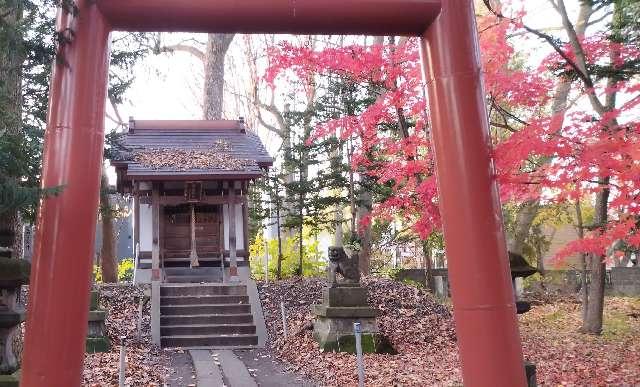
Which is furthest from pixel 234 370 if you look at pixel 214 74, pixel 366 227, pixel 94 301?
pixel 214 74

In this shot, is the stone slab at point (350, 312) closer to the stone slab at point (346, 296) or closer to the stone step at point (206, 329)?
the stone slab at point (346, 296)

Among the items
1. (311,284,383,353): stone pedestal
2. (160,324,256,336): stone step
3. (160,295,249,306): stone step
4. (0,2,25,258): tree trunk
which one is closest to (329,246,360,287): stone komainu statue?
(311,284,383,353): stone pedestal

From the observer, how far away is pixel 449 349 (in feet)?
34.0

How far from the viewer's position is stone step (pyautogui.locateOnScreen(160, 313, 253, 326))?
1233 centimetres

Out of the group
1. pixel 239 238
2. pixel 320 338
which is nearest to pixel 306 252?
pixel 239 238

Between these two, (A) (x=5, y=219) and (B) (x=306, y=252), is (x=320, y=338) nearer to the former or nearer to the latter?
(A) (x=5, y=219)

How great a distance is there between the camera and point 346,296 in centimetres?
1064

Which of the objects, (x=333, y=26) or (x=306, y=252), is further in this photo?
(x=306, y=252)

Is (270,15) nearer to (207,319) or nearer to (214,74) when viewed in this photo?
(207,319)

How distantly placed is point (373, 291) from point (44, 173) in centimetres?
1050

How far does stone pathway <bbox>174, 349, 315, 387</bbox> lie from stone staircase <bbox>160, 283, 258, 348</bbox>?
625mm

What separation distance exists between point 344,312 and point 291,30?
6.39 meters

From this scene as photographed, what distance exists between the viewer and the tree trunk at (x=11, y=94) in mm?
4535

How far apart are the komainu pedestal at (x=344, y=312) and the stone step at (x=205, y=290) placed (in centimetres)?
321
